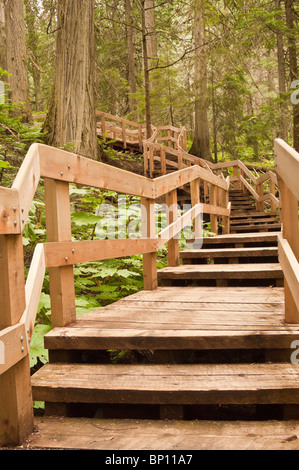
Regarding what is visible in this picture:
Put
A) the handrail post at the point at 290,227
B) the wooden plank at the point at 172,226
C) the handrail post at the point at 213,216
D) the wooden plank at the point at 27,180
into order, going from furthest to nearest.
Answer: the handrail post at the point at 213,216
the wooden plank at the point at 172,226
the handrail post at the point at 290,227
the wooden plank at the point at 27,180

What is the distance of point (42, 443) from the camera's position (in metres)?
1.82

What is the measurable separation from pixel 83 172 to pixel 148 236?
1473 mm

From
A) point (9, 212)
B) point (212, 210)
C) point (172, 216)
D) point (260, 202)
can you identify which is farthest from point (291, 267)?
point (260, 202)

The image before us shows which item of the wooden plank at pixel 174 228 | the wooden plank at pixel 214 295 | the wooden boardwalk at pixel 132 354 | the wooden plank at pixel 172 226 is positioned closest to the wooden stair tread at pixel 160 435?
the wooden boardwalk at pixel 132 354

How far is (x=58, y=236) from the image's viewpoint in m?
2.68

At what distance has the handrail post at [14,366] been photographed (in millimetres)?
1799

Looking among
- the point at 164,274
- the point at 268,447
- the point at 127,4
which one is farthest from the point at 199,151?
the point at 268,447

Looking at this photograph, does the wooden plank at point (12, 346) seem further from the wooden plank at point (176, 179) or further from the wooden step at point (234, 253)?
the wooden step at point (234, 253)

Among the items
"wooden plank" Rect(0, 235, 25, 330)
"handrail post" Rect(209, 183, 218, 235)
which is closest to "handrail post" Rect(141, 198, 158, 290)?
"wooden plank" Rect(0, 235, 25, 330)

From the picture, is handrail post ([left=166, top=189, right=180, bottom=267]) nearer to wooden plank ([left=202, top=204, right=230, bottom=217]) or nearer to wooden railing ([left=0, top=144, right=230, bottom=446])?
wooden railing ([left=0, top=144, right=230, bottom=446])

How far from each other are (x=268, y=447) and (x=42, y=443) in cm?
97

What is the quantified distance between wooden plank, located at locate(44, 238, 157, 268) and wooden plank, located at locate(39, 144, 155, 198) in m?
0.43

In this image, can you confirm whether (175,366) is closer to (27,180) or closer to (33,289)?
(33,289)

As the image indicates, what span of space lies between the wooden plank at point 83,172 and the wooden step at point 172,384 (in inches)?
47.3
